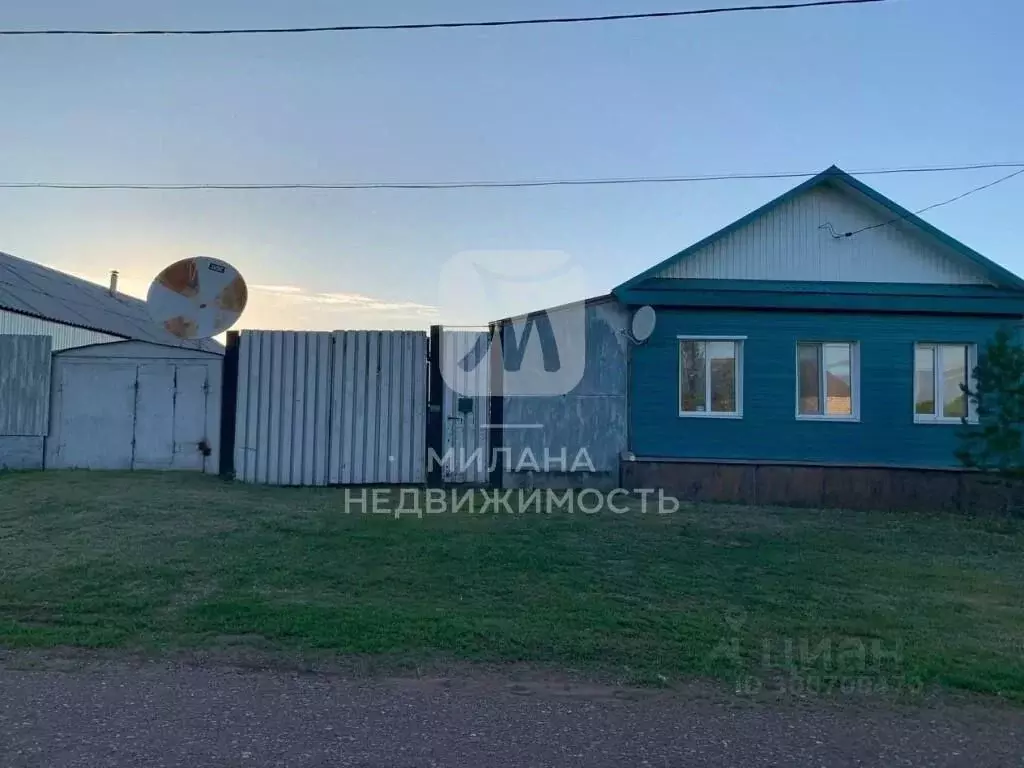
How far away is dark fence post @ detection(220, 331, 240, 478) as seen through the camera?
11.9 metres

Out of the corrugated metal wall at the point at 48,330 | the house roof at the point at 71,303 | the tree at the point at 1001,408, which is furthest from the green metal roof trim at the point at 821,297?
the corrugated metal wall at the point at 48,330

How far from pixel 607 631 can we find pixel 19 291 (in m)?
20.5

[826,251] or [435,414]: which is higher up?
[826,251]

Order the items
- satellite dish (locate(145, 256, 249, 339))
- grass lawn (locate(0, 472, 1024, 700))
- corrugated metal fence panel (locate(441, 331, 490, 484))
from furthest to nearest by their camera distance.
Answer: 1. corrugated metal fence panel (locate(441, 331, 490, 484))
2. satellite dish (locate(145, 256, 249, 339))
3. grass lawn (locate(0, 472, 1024, 700))

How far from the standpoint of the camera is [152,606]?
6.05 metres

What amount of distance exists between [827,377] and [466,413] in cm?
632

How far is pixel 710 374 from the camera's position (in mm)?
13016

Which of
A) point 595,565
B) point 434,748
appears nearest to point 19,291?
point 595,565

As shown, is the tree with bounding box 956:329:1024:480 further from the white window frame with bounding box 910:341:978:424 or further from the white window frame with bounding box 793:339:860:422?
the white window frame with bounding box 793:339:860:422

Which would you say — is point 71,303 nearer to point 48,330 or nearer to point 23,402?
point 48,330

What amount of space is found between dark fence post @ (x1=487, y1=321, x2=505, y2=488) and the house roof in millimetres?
8191

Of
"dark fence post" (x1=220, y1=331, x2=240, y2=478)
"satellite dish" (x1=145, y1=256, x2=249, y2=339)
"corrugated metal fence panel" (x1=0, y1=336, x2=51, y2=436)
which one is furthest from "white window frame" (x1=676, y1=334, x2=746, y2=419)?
"corrugated metal fence panel" (x1=0, y1=336, x2=51, y2=436)

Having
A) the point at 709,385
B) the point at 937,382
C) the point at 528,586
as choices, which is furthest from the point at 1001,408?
the point at 528,586

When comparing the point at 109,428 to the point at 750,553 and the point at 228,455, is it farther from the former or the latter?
the point at 750,553
